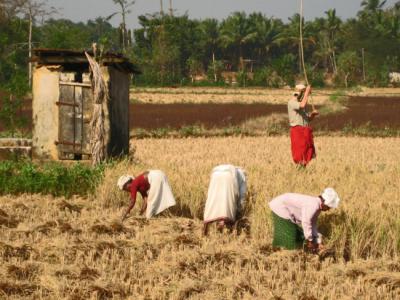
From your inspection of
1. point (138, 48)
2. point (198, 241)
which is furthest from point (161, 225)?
point (138, 48)

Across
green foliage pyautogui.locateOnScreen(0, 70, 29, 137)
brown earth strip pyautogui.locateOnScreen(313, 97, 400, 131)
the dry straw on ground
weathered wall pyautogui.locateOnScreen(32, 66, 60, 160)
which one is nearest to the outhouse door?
weathered wall pyautogui.locateOnScreen(32, 66, 60, 160)

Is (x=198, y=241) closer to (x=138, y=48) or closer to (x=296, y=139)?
(x=296, y=139)

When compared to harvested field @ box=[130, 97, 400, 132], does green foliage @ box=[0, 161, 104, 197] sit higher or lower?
lower

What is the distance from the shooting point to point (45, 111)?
13.0 metres

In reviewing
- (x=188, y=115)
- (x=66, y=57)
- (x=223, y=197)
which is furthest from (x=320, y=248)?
(x=188, y=115)

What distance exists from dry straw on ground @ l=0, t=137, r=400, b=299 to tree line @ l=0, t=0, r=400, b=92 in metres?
38.9

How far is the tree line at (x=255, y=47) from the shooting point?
5769 cm

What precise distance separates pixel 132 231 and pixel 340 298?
125 inches

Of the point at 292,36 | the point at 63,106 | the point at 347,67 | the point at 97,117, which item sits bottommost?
the point at 97,117

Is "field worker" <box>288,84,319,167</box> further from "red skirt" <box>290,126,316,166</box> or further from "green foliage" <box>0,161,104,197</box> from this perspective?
"green foliage" <box>0,161,104,197</box>

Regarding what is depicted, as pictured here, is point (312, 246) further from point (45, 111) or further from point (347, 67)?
point (347, 67)

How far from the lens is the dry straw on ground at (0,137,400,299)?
19.1ft

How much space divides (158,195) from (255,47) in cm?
7192

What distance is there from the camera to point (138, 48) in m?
71.9
